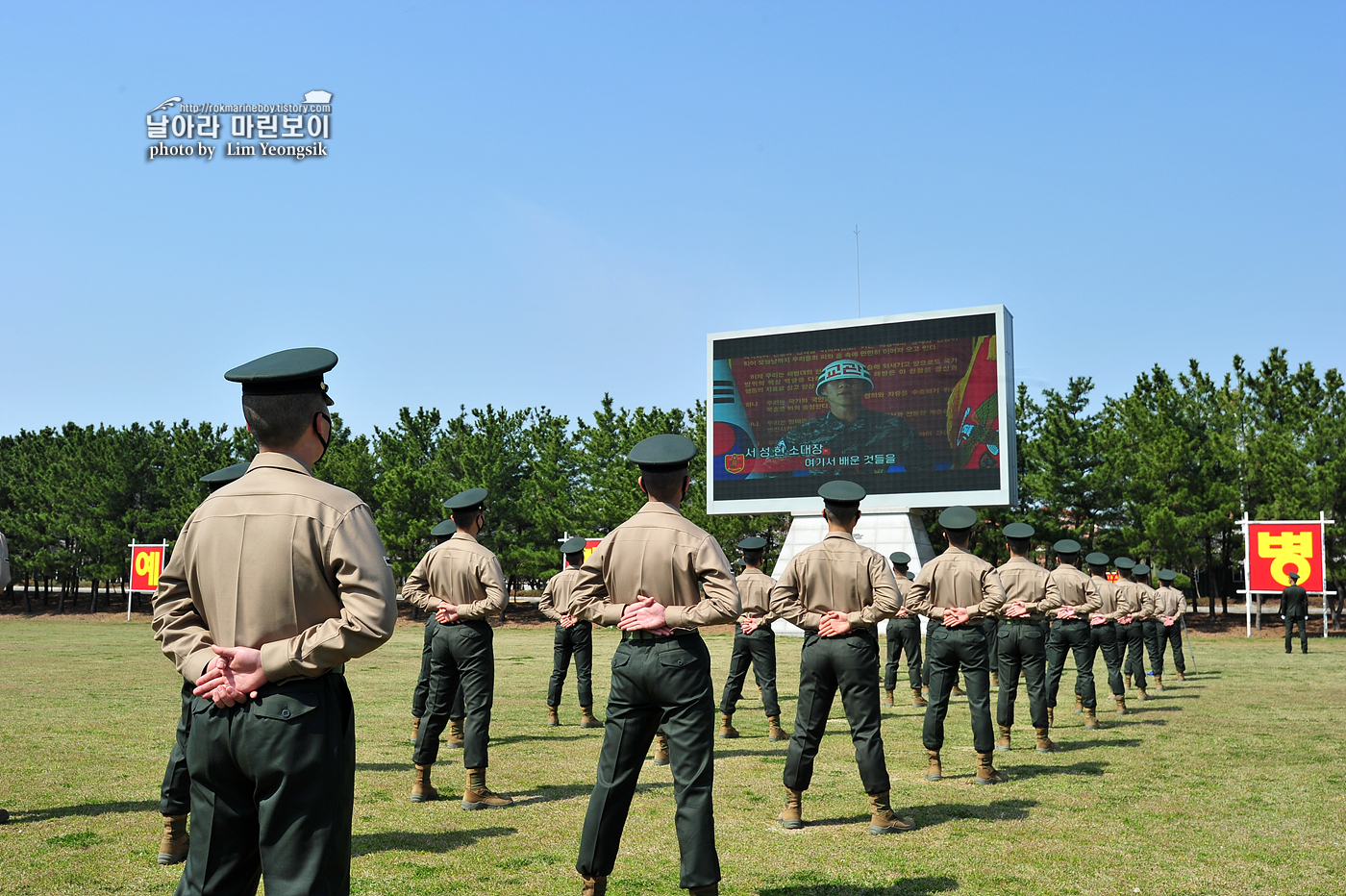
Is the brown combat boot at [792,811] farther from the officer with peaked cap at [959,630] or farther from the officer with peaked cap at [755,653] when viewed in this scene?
the officer with peaked cap at [755,653]

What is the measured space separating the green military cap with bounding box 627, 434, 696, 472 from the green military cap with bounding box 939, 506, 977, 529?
4.42m

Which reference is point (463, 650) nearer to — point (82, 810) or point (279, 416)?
point (82, 810)

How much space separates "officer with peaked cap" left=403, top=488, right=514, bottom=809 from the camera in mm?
8133

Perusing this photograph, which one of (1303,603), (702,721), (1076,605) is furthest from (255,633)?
(1303,603)

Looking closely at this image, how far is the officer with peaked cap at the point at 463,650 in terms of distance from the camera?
8.13 m

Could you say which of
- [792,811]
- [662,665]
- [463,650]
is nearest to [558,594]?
[463,650]

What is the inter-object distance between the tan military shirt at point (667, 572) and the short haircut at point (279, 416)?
6.95 ft

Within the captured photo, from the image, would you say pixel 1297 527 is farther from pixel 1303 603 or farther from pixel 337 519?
pixel 337 519

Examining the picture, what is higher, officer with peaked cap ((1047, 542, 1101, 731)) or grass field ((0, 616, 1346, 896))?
officer with peaked cap ((1047, 542, 1101, 731))

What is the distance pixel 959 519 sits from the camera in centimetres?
969

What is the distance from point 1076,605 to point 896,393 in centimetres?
2104

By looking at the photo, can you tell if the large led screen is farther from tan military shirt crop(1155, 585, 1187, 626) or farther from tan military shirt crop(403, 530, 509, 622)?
tan military shirt crop(403, 530, 509, 622)

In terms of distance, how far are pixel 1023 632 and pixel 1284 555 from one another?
2418 cm

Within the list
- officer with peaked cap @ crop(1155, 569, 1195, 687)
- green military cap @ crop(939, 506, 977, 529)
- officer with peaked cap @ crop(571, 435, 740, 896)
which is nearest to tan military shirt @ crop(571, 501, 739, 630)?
officer with peaked cap @ crop(571, 435, 740, 896)
